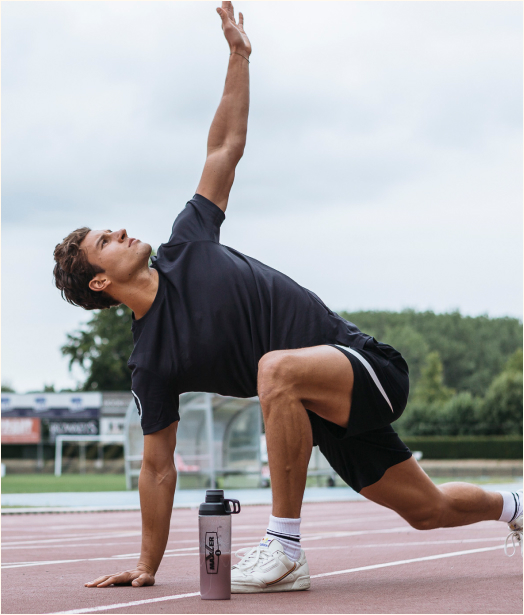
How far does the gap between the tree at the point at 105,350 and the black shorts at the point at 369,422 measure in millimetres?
58197

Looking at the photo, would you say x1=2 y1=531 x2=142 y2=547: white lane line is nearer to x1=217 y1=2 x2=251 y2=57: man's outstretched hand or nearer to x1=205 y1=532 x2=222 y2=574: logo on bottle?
x1=205 y1=532 x2=222 y2=574: logo on bottle

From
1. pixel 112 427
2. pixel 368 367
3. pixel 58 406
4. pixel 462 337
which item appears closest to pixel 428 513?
pixel 368 367

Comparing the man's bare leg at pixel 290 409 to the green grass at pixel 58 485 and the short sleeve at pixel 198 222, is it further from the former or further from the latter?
the green grass at pixel 58 485

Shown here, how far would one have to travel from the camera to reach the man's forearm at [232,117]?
4414mm

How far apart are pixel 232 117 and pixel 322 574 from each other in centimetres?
242

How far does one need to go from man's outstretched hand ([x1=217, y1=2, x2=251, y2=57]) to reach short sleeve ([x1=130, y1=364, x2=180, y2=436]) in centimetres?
180

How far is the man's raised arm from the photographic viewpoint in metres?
4.32

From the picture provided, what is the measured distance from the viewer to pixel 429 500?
4211mm

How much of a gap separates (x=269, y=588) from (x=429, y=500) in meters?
1.06

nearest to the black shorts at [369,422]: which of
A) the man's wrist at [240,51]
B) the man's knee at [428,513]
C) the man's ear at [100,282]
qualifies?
the man's knee at [428,513]

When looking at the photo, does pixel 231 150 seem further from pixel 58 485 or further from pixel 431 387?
pixel 431 387

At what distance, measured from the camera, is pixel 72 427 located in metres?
54.3

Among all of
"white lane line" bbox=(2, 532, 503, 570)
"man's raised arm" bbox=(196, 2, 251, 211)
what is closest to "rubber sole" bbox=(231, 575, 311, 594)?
"man's raised arm" bbox=(196, 2, 251, 211)

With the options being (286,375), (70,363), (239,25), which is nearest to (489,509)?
(286,375)
